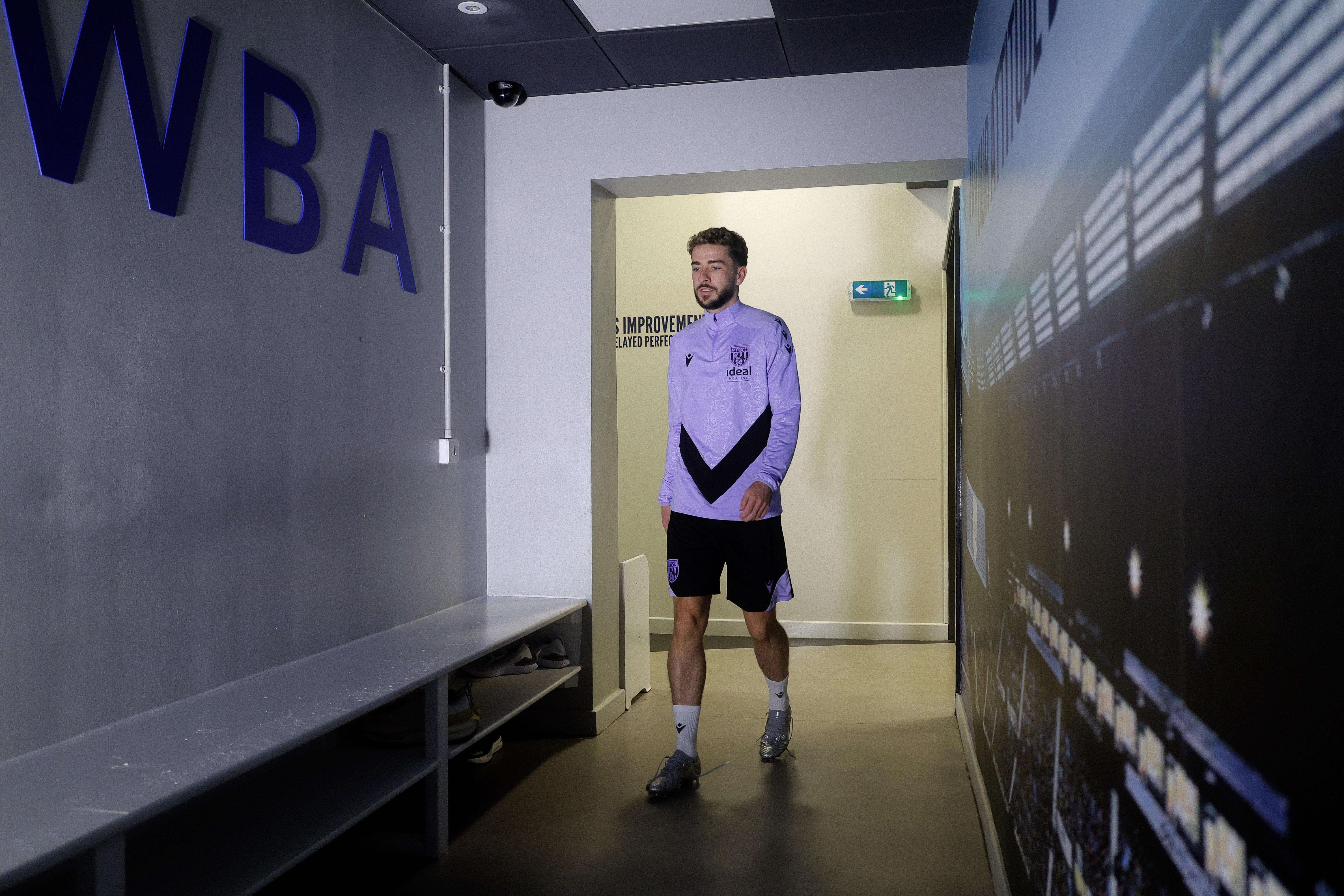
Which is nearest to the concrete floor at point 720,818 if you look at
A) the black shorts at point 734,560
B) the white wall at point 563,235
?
the black shorts at point 734,560

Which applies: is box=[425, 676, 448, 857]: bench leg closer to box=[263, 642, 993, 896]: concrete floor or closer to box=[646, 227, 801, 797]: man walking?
box=[263, 642, 993, 896]: concrete floor

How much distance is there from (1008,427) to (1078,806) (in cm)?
89

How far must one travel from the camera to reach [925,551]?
490cm

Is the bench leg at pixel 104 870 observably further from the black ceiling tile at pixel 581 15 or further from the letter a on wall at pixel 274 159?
the black ceiling tile at pixel 581 15

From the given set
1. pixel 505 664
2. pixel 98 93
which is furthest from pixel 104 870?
pixel 505 664

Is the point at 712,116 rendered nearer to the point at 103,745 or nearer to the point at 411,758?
the point at 411,758

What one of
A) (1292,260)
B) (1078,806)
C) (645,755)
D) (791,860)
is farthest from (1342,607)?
(645,755)

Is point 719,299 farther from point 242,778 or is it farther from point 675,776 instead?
point 242,778

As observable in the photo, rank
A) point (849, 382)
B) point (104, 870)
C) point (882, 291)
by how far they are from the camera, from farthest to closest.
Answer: point (849, 382)
point (882, 291)
point (104, 870)

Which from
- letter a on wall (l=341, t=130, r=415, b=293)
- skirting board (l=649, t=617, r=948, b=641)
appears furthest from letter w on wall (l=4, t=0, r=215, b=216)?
skirting board (l=649, t=617, r=948, b=641)

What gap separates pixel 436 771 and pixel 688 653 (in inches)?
35.2

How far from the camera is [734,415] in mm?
2949

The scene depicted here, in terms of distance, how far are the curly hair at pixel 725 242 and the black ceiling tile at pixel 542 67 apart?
0.70 meters

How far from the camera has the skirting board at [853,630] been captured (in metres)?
4.91
